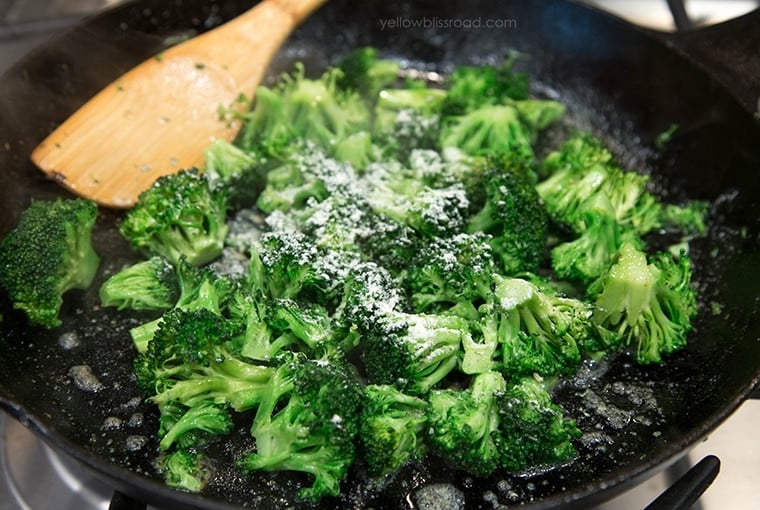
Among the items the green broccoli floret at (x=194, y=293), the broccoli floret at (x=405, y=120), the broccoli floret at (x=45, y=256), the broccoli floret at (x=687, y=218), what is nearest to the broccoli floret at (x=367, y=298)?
the green broccoli floret at (x=194, y=293)

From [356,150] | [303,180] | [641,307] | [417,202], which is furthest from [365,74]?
[641,307]

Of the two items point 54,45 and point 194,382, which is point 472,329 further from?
point 54,45

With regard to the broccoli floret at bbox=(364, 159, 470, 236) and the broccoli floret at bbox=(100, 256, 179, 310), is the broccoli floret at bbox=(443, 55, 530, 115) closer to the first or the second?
the broccoli floret at bbox=(364, 159, 470, 236)

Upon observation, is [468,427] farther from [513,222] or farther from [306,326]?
[513,222]

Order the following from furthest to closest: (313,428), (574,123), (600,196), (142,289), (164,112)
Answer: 1. (574,123)
2. (164,112)
3. (600,196)
4. (142,289)
5. (313,428)

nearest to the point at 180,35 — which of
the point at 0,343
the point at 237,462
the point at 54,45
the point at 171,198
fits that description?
the point at 54,45
